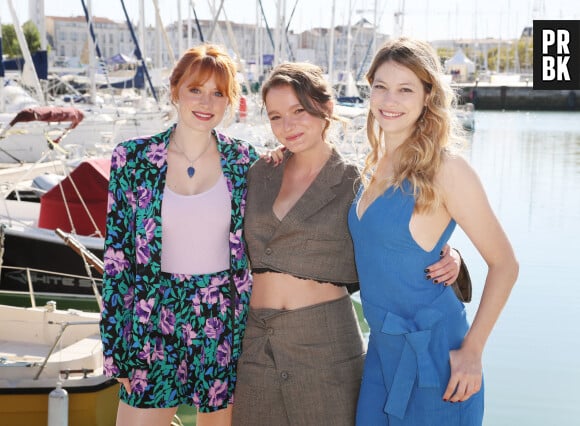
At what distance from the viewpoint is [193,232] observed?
→ 3133mm

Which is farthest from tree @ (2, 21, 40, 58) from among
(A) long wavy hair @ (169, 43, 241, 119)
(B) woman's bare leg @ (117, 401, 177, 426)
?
(B) woman's bare leg @ (117, 401, 177, 426)

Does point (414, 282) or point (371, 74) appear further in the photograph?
point (371, 74)

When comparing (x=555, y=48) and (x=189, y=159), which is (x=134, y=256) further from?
(x=555, y=48)

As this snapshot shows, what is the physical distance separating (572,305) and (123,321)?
1157 cm

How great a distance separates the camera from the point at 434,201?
2.67 metres

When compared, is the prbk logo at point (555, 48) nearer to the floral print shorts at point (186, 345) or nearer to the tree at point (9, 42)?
the floral print shorts at point (186, 345)

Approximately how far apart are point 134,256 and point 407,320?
1.04 metres

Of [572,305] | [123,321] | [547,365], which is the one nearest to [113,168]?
[123,321]

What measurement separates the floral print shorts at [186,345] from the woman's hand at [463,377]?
2.89ft

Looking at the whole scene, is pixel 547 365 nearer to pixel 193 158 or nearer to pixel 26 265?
pixel 26 265

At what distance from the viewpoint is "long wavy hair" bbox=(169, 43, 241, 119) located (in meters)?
3.19

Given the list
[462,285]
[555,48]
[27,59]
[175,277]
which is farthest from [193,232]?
[555,48]

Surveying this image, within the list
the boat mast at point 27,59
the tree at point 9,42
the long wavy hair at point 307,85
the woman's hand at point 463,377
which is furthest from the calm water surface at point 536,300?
the tree at point 9,42

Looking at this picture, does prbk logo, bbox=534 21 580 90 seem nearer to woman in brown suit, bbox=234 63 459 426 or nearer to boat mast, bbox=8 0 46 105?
boat mast, bbox=8 0 46 105
